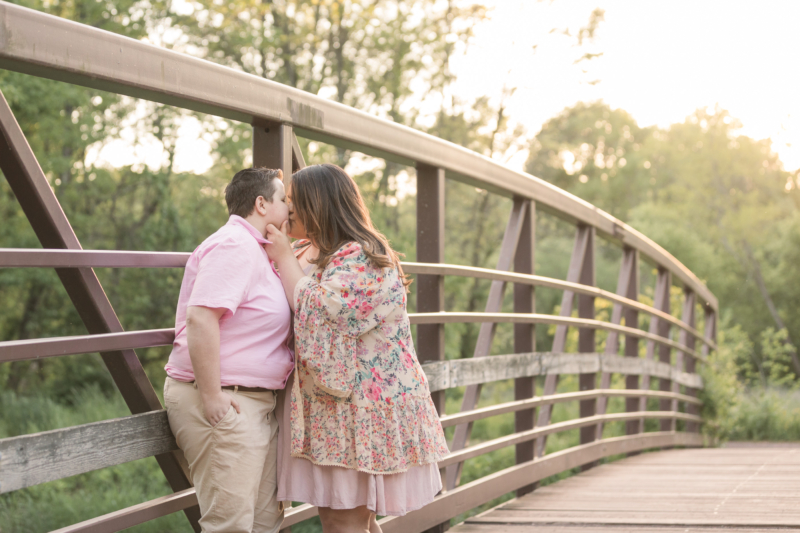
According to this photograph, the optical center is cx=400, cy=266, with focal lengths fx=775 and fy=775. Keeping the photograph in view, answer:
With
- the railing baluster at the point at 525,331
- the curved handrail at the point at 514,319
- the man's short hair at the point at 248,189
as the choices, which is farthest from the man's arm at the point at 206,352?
the railing baluster at the point at 525,331

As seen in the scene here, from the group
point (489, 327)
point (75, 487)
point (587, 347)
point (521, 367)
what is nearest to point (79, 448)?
point (489, 327)

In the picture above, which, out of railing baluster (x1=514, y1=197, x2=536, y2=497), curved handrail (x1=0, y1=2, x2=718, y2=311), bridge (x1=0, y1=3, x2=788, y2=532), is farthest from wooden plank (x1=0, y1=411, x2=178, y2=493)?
railing baluster (x1=514, y1=197, x2=536, y2=497)

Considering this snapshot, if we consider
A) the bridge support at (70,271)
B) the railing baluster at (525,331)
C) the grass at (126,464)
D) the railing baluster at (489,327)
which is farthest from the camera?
the grass at (126,464)

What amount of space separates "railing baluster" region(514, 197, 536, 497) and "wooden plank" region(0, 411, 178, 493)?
2.43 m

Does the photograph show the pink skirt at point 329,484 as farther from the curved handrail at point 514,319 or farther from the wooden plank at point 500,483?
the curved handrail at point 514,319

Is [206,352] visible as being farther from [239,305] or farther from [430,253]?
[430,253]

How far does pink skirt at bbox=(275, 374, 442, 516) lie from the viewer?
7.29ft

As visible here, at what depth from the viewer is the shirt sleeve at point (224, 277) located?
194 cm

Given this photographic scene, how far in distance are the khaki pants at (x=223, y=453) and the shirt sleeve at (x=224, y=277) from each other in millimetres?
262

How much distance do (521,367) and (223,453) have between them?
2220mm

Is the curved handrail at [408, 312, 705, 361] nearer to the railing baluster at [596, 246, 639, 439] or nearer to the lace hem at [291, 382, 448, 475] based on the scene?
the railing baluster at [596, 246, 639, 439]

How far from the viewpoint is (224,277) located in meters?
1.98

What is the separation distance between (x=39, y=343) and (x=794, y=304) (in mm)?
30196

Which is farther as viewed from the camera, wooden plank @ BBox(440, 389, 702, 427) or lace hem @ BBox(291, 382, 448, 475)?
wooden plank @ BBox(440, 389, 702, 427)
